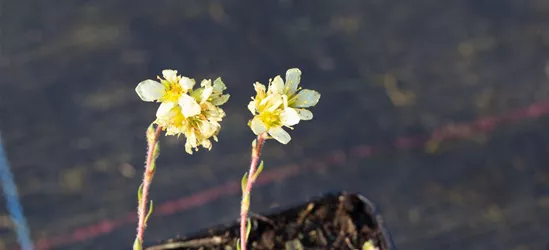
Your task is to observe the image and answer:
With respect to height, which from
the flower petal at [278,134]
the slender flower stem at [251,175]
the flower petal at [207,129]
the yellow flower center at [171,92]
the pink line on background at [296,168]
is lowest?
the slender flower stem at [251,175]

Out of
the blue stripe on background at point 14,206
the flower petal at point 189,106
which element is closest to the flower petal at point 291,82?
the flower petal at point 189,106

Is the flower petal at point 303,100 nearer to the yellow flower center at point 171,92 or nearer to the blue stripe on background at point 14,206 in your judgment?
the yellow flower center at point 171,92

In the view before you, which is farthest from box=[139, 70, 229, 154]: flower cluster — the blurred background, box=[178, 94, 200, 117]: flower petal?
the blurred background

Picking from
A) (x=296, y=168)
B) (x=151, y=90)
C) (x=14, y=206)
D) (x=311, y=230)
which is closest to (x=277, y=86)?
(x=151, y=90)

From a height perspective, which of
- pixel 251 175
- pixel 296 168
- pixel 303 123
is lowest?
pixel 251 175

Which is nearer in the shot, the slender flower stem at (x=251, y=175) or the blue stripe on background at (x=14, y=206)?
the slender flower stem at (x=251, y=175)

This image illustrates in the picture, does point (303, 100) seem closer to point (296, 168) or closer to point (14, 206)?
point (296, 168)

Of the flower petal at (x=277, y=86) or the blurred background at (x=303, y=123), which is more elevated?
the blurred background at (x=303, y=123)
